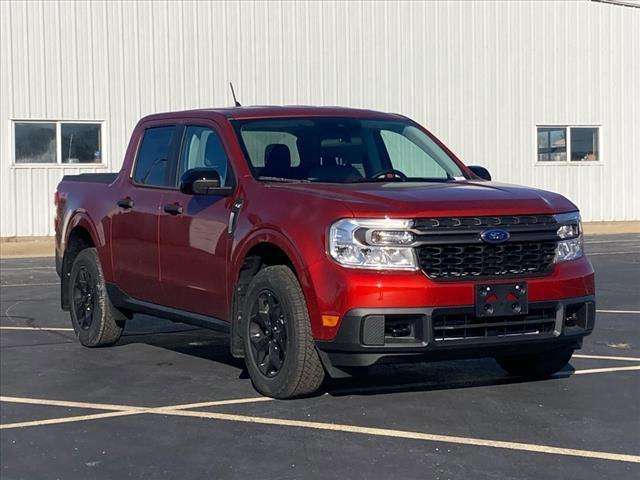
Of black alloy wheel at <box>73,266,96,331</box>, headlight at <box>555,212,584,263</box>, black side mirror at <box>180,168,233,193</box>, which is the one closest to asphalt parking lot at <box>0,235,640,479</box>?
black alloy wheel at <box>73,266,96,331</box>

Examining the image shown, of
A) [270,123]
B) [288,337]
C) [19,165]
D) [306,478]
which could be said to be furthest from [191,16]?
[306,478]

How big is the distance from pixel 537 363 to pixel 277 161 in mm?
2240

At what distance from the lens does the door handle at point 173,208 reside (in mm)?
8496

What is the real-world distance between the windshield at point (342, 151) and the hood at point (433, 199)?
0.41 meters

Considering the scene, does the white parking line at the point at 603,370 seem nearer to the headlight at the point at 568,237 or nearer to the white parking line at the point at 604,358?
the white parking line at the point at 604,358

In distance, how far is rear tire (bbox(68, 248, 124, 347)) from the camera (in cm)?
977

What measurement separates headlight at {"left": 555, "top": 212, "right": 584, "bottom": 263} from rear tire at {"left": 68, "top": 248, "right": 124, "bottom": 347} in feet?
13.1

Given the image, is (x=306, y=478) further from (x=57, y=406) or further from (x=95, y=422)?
(x=57, y=406)

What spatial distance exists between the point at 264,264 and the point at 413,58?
65.1ft

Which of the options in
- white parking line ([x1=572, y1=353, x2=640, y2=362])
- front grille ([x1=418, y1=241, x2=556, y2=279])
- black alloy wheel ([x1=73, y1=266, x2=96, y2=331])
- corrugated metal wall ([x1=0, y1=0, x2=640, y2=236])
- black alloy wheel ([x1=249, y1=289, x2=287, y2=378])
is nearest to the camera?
front grille ([x1=418, y1=241, x2=556, y2=279])

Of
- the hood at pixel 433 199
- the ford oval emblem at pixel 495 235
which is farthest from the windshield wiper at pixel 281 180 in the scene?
the ford oval emblem at pixel 495 235

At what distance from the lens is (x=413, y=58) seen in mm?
26922

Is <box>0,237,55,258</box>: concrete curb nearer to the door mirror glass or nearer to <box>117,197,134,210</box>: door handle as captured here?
<box>117,197,134,210</box>: door handle

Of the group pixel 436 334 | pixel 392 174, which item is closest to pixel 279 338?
pixel 436 334
